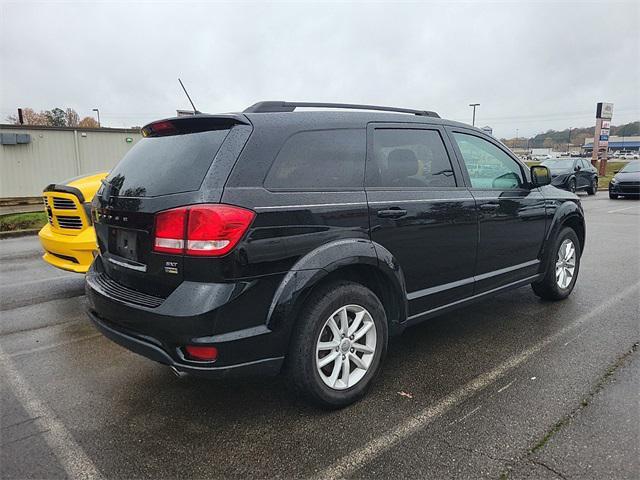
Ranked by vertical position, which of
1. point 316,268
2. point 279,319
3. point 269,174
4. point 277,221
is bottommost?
point 279,319

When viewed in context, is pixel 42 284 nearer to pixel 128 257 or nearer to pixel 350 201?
pixel 128 257

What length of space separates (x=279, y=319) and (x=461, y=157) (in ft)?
6.97

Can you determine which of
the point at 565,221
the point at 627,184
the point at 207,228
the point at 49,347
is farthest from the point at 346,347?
the point at 627,184

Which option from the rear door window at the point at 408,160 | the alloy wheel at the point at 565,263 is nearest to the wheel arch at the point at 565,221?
the alloy wheel at the point at 565,263

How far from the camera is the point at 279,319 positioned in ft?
8.32

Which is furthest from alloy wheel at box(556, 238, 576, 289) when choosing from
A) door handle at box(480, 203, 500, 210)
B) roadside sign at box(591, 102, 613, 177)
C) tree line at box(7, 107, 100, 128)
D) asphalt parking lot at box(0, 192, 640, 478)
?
tree line at box(7, 107, 100, 128)

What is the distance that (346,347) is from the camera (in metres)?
2.87

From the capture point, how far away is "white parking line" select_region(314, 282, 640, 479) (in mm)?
2336

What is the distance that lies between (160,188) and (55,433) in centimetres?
150

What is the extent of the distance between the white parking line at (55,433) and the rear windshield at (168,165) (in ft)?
4.59

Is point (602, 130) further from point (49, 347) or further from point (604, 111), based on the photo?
point (49, 347)

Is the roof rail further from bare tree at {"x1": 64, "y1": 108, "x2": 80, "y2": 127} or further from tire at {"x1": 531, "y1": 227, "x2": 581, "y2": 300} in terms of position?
bare tree at {"x1": 64, "y1": 108, "x2": 80, "y2": 127}

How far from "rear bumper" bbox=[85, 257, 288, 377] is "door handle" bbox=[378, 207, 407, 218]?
887 mm

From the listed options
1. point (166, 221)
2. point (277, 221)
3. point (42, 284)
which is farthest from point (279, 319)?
point (42, 284)
